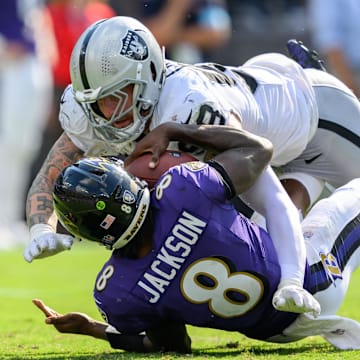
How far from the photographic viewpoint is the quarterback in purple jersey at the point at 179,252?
4.52 metres

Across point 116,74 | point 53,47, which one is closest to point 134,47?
point 116,74

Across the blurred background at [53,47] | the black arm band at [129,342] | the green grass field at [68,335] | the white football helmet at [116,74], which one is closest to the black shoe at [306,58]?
the white football helmet at [116,74]

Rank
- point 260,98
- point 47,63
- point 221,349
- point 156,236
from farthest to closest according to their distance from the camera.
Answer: point 47,63
point 260,98
point 221,349
point 156,236

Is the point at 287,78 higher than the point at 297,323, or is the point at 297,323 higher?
the point at 287,78

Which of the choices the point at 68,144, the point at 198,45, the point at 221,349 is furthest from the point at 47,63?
the point at 221,349

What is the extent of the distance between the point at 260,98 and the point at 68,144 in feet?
3.04

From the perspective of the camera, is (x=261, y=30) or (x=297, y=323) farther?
(x=261, y=30)

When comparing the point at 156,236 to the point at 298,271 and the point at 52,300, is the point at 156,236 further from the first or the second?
the point at 52,300

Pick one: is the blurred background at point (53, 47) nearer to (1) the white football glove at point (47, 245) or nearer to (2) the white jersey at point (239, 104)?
(2) the white jersey at point (239, 104)

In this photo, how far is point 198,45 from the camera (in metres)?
12.9

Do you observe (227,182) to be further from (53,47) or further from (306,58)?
(53,47)

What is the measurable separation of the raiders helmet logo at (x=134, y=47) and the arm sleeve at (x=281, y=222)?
0.78 metres

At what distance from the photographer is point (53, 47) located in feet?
37.5

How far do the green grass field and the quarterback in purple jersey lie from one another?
→ 126 mm
